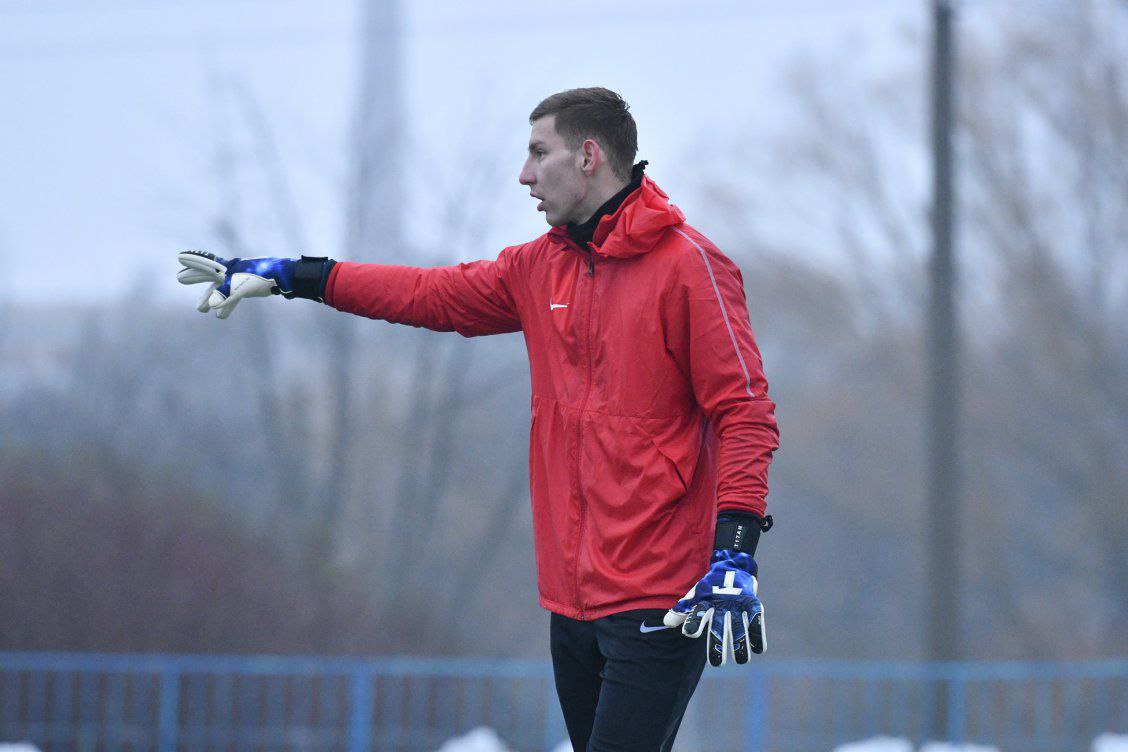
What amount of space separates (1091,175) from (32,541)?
1141 cm

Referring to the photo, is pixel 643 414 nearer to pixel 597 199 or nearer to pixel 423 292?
pixel 597 199

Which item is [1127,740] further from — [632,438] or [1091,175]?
[1091,175]

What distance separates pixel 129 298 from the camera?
40.3 ft

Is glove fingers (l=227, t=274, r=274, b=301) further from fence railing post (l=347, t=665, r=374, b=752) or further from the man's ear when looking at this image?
fence railing post (l=347, t=665, r=374, b=752)

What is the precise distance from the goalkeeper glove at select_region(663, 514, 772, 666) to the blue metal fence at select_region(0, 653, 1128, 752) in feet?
19.6

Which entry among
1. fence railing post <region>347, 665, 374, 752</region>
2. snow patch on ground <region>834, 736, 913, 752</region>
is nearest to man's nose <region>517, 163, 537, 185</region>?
snow patch on ground <region>834, 736, 913, 752</region>

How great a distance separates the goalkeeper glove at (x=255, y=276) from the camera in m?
3.05

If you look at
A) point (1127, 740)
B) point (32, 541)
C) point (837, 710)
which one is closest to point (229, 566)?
point (32, 541)

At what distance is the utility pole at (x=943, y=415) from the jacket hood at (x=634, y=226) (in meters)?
6.12

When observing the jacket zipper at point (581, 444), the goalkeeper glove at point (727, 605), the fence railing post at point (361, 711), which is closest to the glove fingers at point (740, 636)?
the goalkeeper glove at point (727, 605)

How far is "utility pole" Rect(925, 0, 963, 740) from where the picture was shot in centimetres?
856

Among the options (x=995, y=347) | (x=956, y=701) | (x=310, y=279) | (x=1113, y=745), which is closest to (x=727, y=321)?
(x=310, y=279)

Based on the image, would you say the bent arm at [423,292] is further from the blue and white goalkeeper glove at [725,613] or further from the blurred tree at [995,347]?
the blurred tree at [995,347]

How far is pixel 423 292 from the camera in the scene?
307cm
